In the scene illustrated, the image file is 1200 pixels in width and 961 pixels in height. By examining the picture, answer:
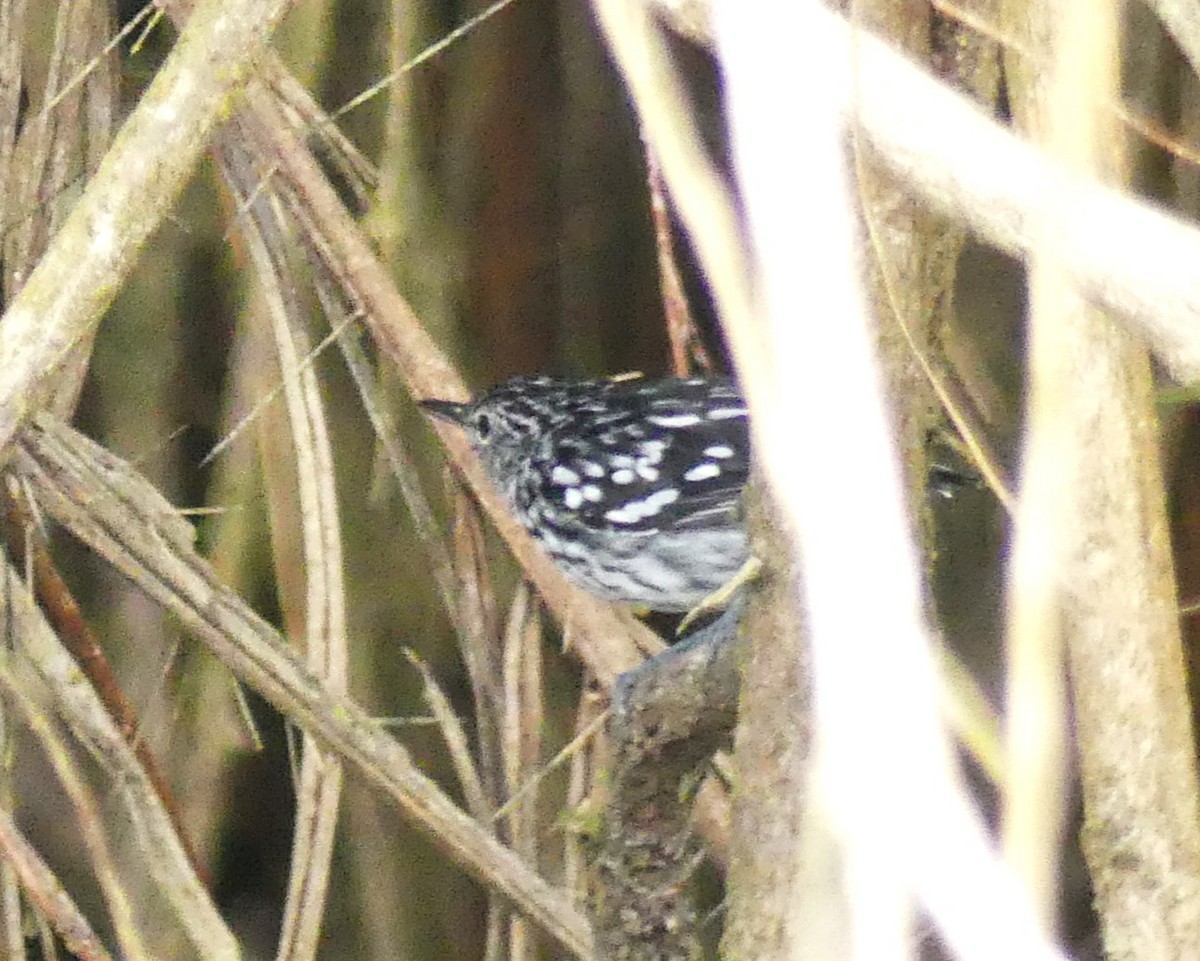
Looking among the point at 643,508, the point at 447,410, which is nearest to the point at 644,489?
the point at 643,508

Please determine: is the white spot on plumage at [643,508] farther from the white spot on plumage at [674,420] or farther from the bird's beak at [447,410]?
the bird's beak at [447,410]

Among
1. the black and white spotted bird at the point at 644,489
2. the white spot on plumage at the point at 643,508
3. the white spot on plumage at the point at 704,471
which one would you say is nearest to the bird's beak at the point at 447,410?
the black and white spotted bird at the point at 644,489

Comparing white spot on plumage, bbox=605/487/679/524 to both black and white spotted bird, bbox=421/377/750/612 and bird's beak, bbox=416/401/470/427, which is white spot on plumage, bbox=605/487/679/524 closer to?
black and white spotted bird, bbox=421/377/750/612

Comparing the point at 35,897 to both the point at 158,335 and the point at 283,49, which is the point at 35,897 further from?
the point at 283,49

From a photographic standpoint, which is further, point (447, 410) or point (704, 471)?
point (447, 410)


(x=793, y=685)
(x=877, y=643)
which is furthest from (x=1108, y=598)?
(x=877, y=643)

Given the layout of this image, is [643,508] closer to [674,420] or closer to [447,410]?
[674,420]

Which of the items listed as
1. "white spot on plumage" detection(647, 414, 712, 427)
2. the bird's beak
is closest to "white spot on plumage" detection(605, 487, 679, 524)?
"white spot on plumage" detection(647, 414, 712, 427)
